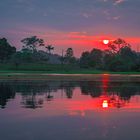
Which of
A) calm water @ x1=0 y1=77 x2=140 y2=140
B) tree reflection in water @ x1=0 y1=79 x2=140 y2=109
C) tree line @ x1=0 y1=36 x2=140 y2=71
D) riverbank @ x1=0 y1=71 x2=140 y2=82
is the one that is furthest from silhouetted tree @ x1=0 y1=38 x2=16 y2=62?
calm water @ x1=0 y1=77 x2=140 y2=140

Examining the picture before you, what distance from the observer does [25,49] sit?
15725 centimetres

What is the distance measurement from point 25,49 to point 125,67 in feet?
171

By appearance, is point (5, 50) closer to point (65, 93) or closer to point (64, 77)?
point (64, 77)

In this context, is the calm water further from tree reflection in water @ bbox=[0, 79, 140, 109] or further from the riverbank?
the riverbank

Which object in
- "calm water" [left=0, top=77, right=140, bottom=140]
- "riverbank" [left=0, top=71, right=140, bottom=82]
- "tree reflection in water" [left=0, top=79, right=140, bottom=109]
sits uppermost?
"riverbank" [left=0, top=71, right=140, bottom=82]

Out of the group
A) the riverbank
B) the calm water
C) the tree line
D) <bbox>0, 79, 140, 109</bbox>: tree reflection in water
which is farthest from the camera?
the tree line

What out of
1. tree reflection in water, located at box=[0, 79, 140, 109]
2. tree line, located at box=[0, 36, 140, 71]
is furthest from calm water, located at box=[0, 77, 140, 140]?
tree line, located at box=[0, 36, 140, 71]

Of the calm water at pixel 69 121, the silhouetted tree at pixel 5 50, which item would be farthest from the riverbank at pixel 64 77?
the silhouetted tree at pixel 5 50

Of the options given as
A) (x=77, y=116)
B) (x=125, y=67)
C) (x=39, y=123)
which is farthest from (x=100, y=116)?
(x=125, y=67)

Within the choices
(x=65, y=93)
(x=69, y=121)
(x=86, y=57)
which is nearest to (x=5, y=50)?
(x=86, y=57)

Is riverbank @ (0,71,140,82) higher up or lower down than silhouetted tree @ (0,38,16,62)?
lower down

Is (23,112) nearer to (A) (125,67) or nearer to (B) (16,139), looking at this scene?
(B) (16,139)

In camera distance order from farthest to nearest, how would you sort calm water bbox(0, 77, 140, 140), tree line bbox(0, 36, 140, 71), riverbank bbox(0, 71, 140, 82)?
1. tree line bbox(0, 36, 140, 71)
2. riverbank bbox(0, 71, 140, 82)
3. calm water bbox(0, 77, 140, 140)

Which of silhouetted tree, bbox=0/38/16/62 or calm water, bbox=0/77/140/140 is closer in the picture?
calm water, bbox=0/77/140/140
